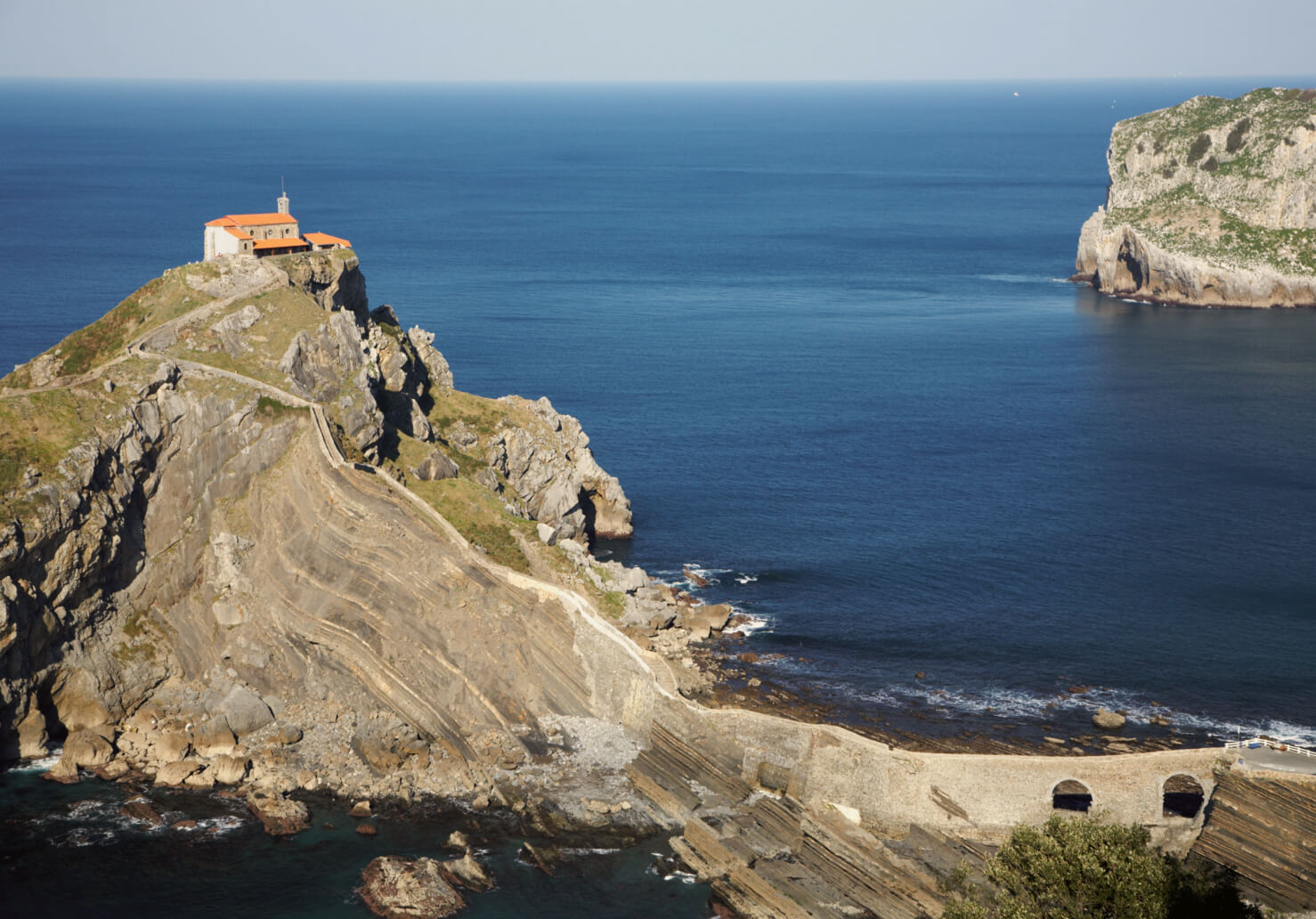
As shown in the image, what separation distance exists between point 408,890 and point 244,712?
62.5 feet

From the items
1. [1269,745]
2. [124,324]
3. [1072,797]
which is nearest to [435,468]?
[124,324]

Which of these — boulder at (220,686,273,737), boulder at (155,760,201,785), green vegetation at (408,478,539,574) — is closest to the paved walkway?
green vegetation at (408,478,539,574)

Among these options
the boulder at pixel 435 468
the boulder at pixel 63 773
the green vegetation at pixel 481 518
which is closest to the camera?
the boulder at pixel 63 773

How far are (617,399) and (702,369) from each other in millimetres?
16182

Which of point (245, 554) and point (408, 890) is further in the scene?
point (245, 554)

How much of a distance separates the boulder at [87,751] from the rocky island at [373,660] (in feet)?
0.49

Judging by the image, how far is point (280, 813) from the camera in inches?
2660

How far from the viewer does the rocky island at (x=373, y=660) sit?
65.2 m

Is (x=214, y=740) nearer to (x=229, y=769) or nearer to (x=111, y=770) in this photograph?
(x=229, y=769)

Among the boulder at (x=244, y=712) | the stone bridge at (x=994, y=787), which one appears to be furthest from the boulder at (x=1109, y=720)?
the boulder at (x=244, y=712)

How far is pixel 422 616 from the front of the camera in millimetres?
79000

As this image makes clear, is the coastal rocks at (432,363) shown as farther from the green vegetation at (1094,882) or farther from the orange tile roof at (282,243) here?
the green vegetation at (1094,882)

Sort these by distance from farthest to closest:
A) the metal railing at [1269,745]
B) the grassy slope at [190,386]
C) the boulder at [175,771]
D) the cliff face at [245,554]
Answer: the grassy slope at [190,386], the cliff face at [245,554], the boulder at [175,771], the metal railing at [1269,745]

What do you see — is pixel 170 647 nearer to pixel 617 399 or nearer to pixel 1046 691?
pixel 1046 691
